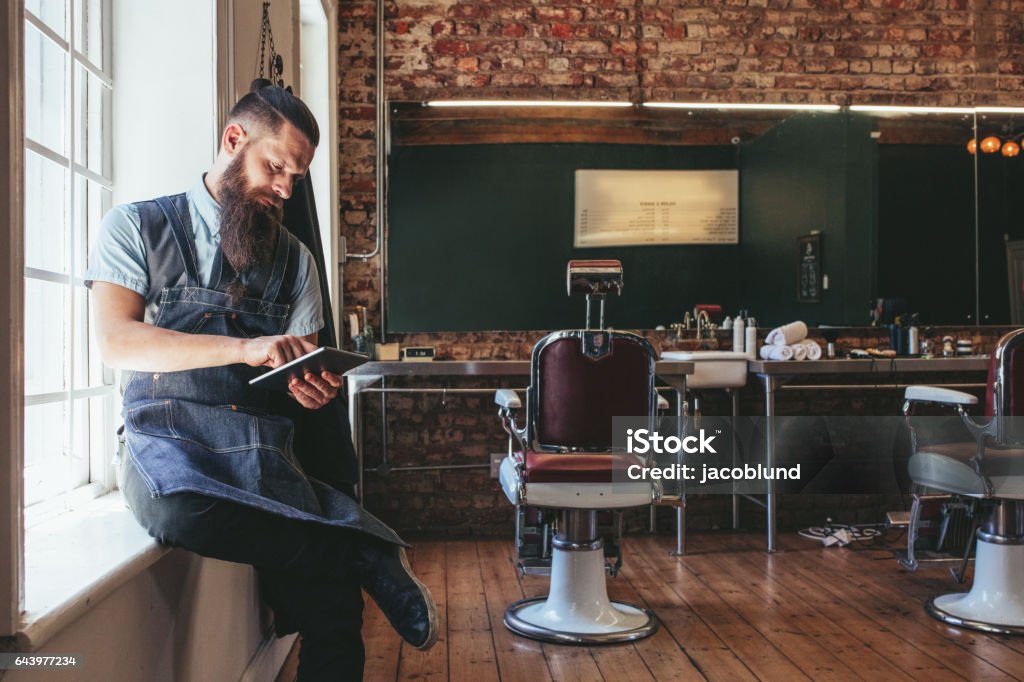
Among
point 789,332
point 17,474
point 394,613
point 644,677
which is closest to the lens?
point 17,474

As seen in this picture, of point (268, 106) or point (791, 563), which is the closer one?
point (268, 106)

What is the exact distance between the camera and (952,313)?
4.98 m

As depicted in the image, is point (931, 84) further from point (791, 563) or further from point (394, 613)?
point (394, 613)

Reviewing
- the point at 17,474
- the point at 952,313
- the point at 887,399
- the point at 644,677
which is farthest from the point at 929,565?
the point at 17,474

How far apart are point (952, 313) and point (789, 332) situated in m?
1.16

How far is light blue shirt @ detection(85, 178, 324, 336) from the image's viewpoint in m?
1.68

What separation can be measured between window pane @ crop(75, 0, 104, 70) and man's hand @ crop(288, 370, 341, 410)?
1024mm

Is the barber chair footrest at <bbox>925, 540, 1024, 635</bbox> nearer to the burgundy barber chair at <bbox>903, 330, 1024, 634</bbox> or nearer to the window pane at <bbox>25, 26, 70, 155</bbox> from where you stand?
the burgundy barber chair at <bbox>903, 330, 1024, 634</bbox>

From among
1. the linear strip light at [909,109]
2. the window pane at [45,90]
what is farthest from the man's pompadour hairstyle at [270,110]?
the linear strip light at [909,109]

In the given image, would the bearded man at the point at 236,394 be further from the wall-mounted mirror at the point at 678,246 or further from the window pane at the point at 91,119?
the wall-mounted mirror at the point at 678,246

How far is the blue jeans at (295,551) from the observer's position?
1.62 m

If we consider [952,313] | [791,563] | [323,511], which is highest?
[952,313]

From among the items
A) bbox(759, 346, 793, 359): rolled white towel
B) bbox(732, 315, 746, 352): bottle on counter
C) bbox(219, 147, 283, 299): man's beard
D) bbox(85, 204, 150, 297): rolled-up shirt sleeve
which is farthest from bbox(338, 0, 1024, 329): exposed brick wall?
bbox(85, 204, 150, 297): rolled-up shirt sleeve

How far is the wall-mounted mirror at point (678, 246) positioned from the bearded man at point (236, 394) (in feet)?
9.69
